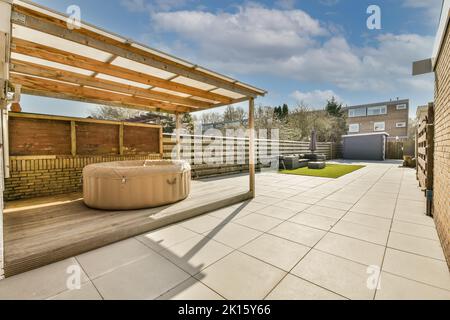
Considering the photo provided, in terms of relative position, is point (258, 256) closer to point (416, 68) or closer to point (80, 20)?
point (80, 20)

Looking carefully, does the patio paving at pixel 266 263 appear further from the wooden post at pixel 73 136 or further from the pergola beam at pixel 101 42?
the wooden post at pixel 73 136

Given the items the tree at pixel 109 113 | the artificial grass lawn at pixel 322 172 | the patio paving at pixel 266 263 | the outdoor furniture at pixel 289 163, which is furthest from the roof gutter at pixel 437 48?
the tree at pixel 109 113

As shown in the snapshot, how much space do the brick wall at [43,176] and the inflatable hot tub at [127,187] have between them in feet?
5.37

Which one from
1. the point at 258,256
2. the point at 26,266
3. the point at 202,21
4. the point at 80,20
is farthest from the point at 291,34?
the point at 26,266

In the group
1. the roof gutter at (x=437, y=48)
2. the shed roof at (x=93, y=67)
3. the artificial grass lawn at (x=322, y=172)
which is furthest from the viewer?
the artificial grass lawn at (x=322, y=172)

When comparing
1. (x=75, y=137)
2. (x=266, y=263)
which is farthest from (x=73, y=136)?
(x=266, y=263)

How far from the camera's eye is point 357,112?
26.5m

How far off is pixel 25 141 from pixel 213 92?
419 cm

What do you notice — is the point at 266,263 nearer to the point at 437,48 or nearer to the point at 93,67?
the point at 437,48

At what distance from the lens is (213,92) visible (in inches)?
184

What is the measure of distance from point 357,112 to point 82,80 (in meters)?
30.9

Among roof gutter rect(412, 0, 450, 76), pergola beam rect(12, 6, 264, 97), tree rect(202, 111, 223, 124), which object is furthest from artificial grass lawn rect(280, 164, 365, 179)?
tree rect(202, 111, 223, 124)

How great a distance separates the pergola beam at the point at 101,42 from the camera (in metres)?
1.95

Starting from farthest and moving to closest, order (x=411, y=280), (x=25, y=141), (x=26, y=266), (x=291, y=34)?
(x=291, y=34) < (x=25, y=141) < (x=26, y=266) < (x=411, y=280)
